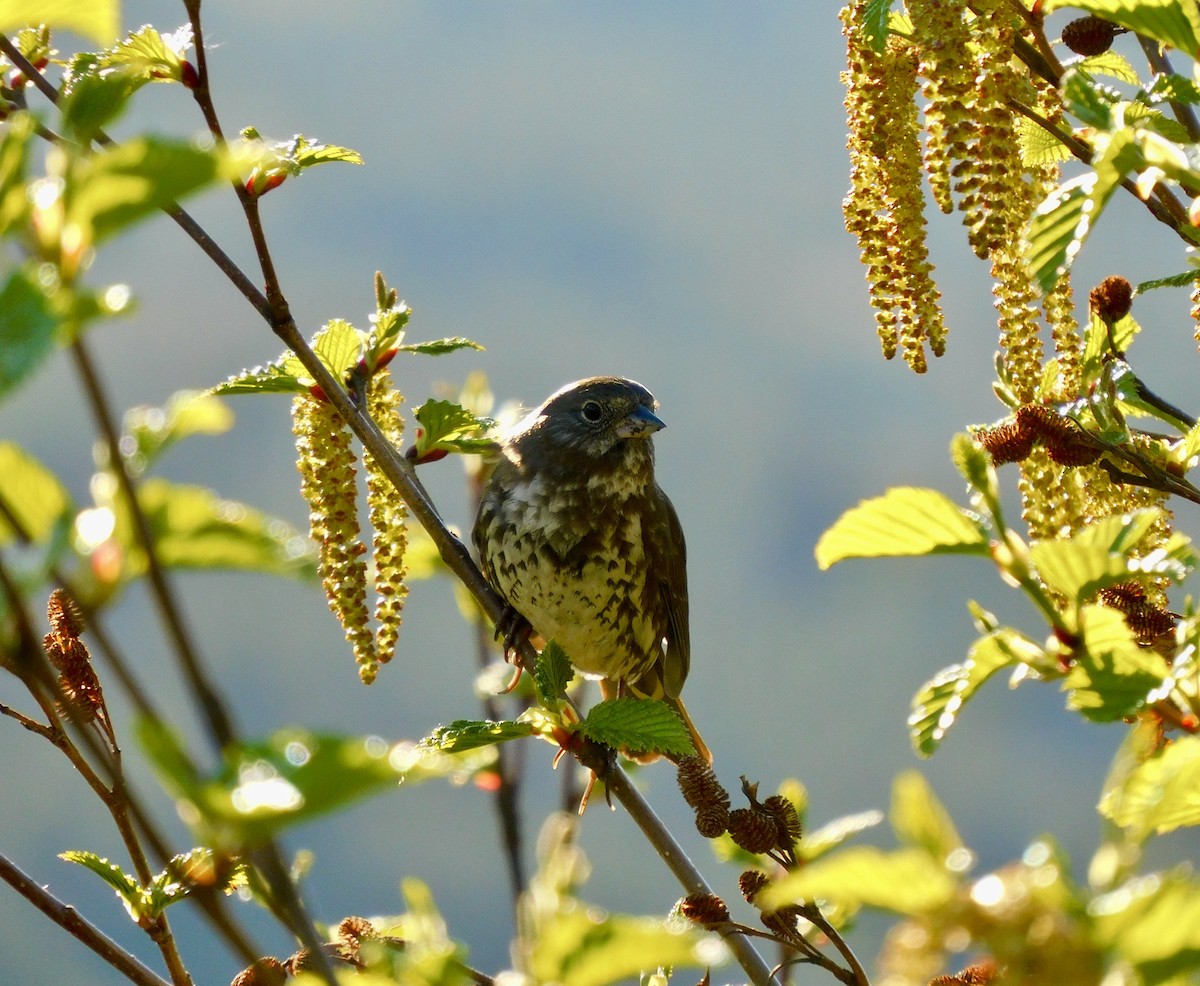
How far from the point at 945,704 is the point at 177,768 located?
0.74 metres

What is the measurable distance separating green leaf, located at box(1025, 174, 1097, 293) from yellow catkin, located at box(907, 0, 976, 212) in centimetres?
62

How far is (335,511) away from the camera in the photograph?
7.63ft

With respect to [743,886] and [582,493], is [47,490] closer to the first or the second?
[743,886]

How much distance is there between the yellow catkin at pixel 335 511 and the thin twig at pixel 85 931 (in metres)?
0.61

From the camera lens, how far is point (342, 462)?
7.84ft

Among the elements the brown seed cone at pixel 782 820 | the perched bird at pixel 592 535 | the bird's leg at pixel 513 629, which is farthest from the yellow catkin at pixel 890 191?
the bird's leg at pixel 513 629

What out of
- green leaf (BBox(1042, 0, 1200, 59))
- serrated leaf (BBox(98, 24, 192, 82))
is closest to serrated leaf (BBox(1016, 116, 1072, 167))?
green leaf (BBox(1042, 0, 1200, 59))

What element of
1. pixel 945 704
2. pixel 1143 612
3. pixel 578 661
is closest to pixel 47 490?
pixel 945 704

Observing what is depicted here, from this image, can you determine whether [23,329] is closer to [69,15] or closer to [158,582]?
[158,582]

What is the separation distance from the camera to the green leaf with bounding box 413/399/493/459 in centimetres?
251

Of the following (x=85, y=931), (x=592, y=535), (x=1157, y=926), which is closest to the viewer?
(x=1157, y=926)

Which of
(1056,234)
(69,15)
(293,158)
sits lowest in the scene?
(1056,234)

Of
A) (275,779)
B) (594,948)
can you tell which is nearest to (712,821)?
(594,948)

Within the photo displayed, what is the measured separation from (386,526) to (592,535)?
4.74ft
